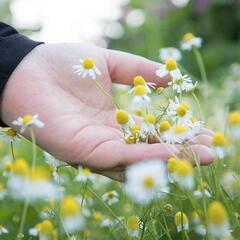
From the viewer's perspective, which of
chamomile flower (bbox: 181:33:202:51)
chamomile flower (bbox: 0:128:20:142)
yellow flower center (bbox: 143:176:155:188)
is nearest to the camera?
yellow flower center (bbox: 143:176:155:188)

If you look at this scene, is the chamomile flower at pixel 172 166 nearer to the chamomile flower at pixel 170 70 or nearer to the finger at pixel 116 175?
the finger at pixel 116 175

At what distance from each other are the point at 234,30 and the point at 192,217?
303cm

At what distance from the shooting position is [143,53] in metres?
3.87

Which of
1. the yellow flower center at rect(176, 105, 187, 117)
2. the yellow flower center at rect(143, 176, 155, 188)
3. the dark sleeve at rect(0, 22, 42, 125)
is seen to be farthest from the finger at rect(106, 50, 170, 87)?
the yellow flower center at rect(143, 176, 155, 188)

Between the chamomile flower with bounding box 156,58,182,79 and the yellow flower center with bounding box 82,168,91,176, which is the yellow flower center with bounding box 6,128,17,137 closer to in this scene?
the yellow flower center with bounding box 82,168,91,176

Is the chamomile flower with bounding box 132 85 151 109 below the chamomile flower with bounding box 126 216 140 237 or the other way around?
the other way around

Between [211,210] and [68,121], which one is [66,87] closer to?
[68,121]

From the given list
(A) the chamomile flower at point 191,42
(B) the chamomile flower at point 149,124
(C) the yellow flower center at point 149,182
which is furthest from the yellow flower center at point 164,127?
(A) the chamomile flower at point 191,42

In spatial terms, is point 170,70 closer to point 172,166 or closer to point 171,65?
point 171,65

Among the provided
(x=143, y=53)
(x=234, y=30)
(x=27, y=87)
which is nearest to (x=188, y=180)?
(x=27, y=87)

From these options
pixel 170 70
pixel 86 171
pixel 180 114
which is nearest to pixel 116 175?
pixel 86 171

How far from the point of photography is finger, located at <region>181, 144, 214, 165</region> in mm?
951

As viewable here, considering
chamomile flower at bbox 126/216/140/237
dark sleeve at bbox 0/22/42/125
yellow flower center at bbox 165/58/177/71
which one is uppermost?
yellow flower center at bbox 165/58/177/71

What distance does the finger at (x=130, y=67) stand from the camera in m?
1.27
